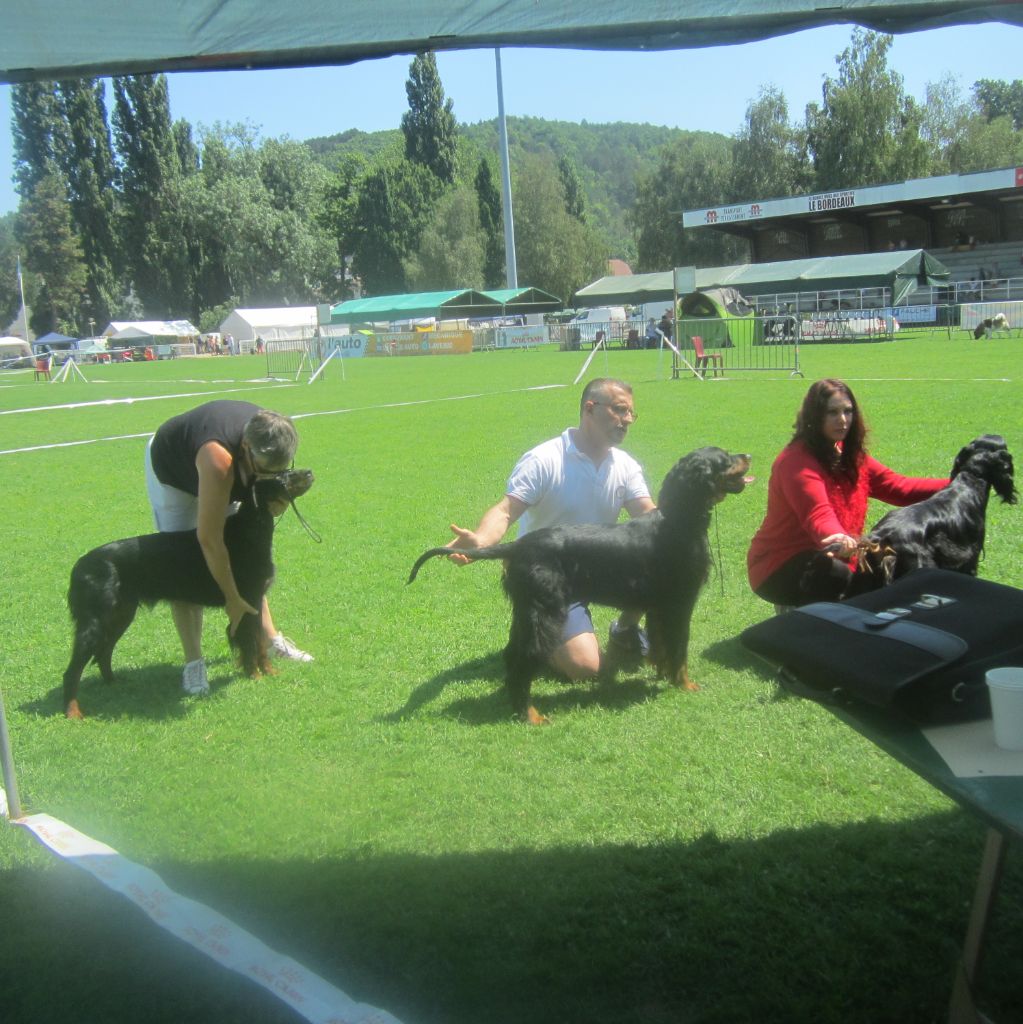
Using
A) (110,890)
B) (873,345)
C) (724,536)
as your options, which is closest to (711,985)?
(110,890)

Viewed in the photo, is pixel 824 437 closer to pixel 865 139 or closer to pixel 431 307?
pixel 865 139

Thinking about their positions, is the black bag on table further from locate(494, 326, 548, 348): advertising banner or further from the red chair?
locate(494, 326, 548, 348): advertising banner

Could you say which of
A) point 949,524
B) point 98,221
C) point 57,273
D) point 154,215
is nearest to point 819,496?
point 949,524

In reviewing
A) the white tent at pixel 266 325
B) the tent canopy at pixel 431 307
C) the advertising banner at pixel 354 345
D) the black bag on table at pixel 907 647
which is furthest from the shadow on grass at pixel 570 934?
the white tent at pixel 266 325

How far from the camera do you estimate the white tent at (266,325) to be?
6925cm

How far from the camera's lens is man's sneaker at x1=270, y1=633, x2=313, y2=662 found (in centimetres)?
521

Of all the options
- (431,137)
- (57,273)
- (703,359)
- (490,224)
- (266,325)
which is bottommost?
(703,359)

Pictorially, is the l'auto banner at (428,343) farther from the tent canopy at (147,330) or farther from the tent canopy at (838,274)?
the tent canopy at (147,330)

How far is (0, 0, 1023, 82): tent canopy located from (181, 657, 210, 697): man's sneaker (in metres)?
3.02

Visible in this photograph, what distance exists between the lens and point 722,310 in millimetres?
36844

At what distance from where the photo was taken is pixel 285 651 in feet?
17.2

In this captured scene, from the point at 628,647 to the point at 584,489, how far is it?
0.86 metres

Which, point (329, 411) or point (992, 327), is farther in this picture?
point (992, 327)

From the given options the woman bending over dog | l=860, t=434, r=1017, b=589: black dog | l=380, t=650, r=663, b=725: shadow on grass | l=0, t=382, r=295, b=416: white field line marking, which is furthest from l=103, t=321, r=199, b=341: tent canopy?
l=860, t=434, r=1017, b=589: black dog
